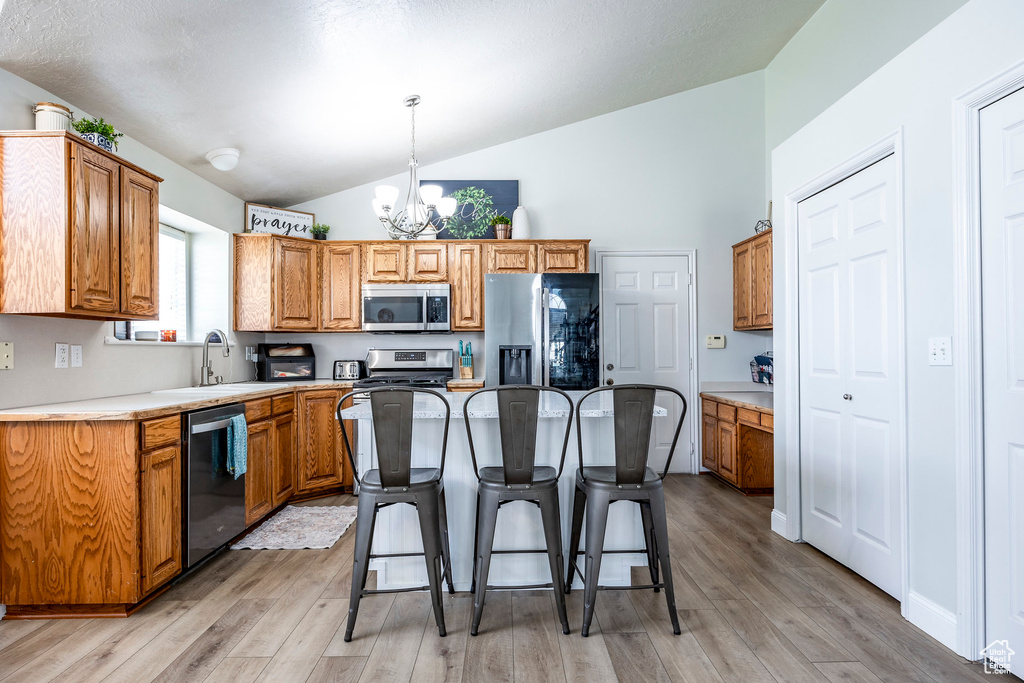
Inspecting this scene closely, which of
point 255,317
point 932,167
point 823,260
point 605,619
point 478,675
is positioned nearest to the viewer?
point 478,675

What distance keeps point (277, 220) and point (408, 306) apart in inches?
55.6

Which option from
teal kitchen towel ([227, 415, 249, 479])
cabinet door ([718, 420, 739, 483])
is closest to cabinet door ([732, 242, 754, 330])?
cabinet door ([718, 420, 739, 483])

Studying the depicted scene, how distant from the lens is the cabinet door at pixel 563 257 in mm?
4473

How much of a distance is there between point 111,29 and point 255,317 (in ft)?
7.82

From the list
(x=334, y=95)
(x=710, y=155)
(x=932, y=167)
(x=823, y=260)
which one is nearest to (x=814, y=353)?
(x=823, y=260)

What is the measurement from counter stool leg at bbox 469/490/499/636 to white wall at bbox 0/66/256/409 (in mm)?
2125

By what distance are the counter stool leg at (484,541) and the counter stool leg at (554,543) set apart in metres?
0.19

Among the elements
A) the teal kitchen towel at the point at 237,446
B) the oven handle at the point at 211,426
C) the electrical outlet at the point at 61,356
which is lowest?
the teal kitchen towel at the point at 237,446

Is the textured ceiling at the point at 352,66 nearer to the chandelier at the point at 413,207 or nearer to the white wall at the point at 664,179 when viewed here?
the white wall at the point at 664,179

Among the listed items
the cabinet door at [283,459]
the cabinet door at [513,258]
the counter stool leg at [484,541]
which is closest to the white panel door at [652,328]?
the cabinet door at [513,258]

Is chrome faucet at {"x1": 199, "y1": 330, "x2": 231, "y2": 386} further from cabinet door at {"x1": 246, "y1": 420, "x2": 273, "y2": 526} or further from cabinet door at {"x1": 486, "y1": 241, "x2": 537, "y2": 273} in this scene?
cabinet door at {"x1": 486, "y1": 241, "x2": 537, "y2": 273}

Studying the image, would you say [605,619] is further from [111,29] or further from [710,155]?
[710,155]

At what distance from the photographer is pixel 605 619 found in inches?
86.6

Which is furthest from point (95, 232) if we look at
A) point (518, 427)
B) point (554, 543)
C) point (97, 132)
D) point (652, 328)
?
point (652, 328)
